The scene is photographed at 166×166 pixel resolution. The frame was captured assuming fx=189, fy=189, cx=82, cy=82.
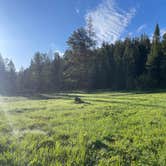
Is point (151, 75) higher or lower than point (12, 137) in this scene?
higher

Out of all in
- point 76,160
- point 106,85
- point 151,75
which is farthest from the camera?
point 106,85

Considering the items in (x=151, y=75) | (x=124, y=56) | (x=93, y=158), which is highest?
(x=124, y=56)

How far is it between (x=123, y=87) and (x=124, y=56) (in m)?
8.69

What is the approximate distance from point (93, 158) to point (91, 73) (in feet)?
160

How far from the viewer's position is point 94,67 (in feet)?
176

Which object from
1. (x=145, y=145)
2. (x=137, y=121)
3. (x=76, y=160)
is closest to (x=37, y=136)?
(x=76, y=160)

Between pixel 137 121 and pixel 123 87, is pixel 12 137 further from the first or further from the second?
pixel 123 87

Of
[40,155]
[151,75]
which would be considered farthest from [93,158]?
[151,75]

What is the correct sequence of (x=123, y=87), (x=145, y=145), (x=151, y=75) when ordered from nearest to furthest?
(x=145, y=145) → (x=151, y=75) → (x=123, y=87)

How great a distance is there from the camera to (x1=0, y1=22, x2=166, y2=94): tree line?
44.2 meters

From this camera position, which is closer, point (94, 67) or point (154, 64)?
point (154, 64)

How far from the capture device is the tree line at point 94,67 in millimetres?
44250

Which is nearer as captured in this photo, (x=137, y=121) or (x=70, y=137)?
(x=70, y=137)

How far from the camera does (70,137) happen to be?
19.3ft
